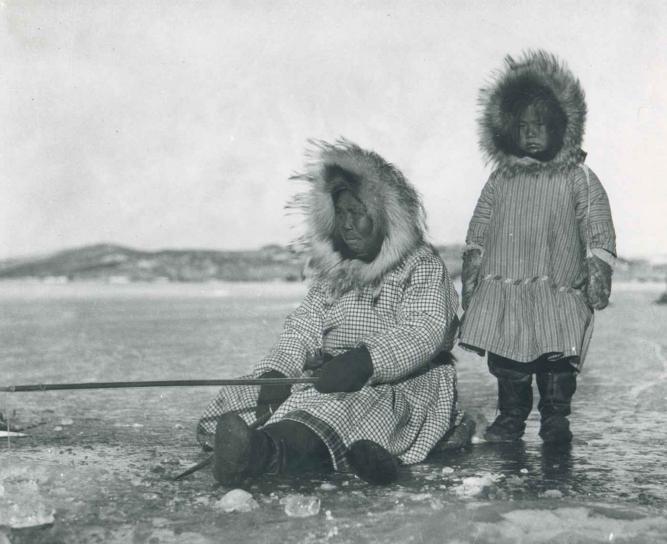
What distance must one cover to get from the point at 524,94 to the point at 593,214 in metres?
0.60

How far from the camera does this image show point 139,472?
311 centimetres

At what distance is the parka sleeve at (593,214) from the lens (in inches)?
140

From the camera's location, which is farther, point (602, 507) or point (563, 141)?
point (563, 141)

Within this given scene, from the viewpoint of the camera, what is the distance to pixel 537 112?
12.1 feet

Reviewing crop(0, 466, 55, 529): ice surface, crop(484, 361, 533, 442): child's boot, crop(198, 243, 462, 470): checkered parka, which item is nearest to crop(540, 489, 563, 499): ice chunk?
crop(198, 243, 462, 470): checkered parka

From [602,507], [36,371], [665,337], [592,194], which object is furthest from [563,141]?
[665,337]

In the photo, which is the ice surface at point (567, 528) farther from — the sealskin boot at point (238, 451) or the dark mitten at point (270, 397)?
the dark mitten at point (270, 397)

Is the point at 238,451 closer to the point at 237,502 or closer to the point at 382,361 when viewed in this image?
the point at 237,502

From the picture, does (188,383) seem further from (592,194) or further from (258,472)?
(592,194)

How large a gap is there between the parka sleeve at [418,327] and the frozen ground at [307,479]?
1.23 feet

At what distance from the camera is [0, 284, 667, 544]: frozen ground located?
2330 millimetres

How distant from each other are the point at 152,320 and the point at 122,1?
15.1 feet

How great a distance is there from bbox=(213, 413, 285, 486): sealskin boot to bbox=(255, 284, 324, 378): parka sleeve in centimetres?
64

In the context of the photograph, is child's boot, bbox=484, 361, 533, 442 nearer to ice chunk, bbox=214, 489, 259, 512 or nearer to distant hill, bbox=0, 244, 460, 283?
ice chunk, bbox=214, 489, 259, 512
